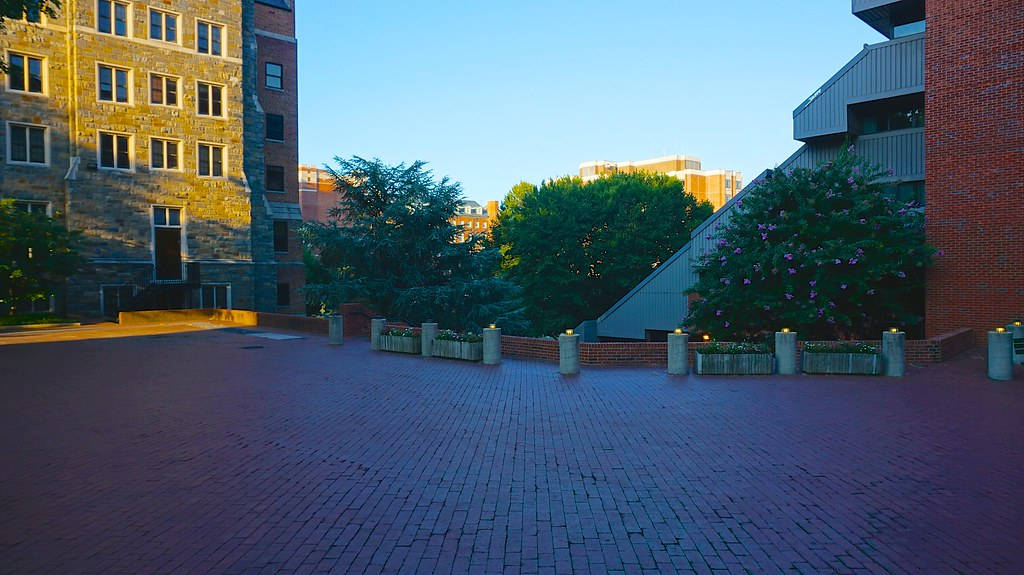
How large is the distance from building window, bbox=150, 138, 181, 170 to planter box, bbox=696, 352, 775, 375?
33.9m

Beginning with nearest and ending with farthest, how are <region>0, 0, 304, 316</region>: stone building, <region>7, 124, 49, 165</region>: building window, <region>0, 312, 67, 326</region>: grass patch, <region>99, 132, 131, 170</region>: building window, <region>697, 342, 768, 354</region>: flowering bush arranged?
<region>697, 342, 768, 354</region>: flowering bush < <region>0, 312, 67, 326</region>: grass patch < <region>7, 124, 49, 165</region>: building window < <region>0, 0, 304, 316</region>: stone building < <region>99, 132, 131, 170</region>: building window

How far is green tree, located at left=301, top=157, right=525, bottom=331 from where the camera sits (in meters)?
30.3

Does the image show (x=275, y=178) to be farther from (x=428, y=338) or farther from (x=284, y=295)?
(x=428, y=338)

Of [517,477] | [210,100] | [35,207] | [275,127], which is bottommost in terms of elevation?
[517,477]

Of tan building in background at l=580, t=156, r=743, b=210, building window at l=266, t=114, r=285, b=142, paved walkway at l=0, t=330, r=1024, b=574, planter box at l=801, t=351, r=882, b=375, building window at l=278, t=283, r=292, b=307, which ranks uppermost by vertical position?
tan building in background at l=580, t=156, r=743, b=210

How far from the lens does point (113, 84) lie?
119 feet

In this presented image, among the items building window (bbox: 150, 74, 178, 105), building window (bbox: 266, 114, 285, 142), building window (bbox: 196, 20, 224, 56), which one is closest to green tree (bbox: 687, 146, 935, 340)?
building window (bbox: 150, 74, 178, 105)

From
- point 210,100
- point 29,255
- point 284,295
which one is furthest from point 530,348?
point 284,295

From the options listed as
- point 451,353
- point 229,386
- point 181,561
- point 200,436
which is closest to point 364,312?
point 451,353

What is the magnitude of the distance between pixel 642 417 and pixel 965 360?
37.5ft

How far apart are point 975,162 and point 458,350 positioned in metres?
16.1

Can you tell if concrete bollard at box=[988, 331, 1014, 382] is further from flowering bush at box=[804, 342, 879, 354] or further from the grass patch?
the grass patch

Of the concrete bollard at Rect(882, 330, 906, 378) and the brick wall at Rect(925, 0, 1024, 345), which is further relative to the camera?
the brick wall at Rect(925, 0, 1024, 345)

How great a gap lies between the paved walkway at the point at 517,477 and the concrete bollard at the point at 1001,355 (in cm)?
58
